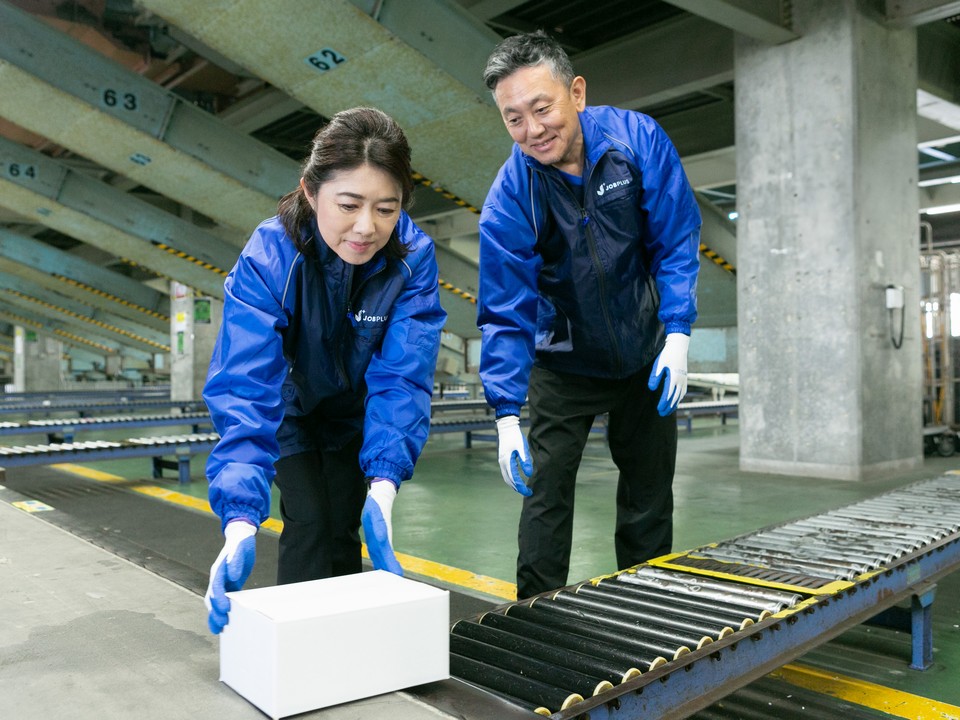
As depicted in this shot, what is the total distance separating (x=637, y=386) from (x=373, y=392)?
0.95 m

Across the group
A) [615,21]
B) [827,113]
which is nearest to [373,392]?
[827,113]

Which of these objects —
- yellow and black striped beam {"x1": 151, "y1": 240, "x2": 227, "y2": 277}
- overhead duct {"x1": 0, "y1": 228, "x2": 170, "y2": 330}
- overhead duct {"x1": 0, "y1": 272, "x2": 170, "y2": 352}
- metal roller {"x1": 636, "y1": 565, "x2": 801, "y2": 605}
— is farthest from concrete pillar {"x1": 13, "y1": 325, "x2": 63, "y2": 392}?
metal roller {"x1": 636, "y1": 565, "x2": 801, "y2": 605}

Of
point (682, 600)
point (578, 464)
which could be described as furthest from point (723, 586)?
point (578, 464)

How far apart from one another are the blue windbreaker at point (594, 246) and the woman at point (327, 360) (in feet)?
1.20

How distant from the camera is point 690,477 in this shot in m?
6.52

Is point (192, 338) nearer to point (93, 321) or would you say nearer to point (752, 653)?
point (93, 321)

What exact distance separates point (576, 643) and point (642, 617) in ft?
0.81

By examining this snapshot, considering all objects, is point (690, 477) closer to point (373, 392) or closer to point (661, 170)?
point (661, 170)

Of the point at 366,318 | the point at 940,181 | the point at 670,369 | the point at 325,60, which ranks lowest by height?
the point at 670,369

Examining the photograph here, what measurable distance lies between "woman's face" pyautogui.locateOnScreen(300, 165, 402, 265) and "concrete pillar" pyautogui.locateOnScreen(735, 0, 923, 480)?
17.1 feet

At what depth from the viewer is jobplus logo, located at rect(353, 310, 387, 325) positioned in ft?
6.29

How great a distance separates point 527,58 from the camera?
2.10 meters

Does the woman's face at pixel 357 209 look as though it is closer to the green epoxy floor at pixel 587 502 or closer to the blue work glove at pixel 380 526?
the blue work glove at pixel 380 526

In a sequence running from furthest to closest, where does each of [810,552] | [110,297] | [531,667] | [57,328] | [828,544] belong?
[57,328], [110,297], [828,544], [810,552], [531,667]
